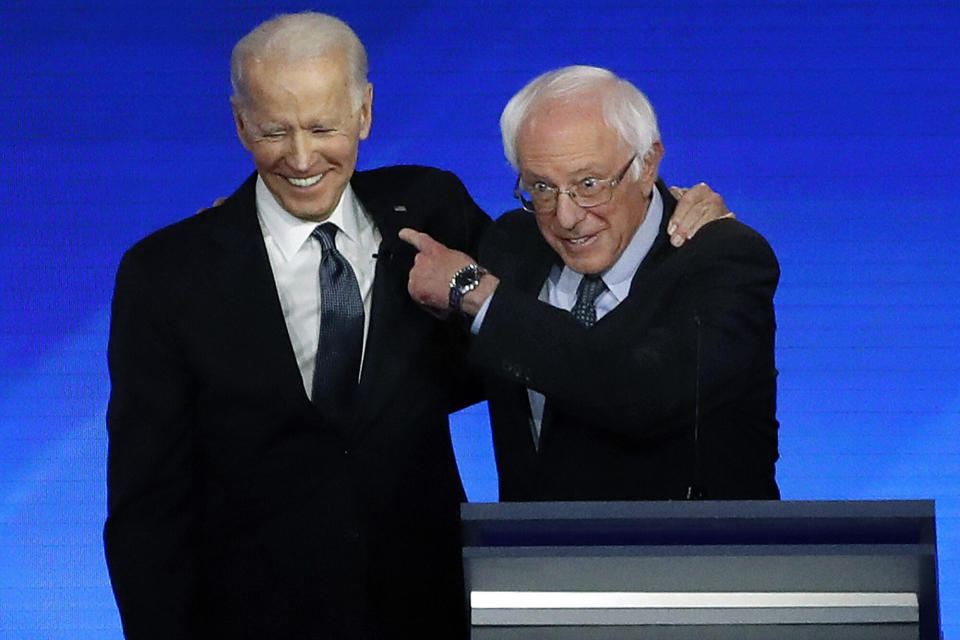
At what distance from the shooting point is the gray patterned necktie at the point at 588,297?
2404 millimetres

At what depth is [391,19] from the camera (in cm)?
371

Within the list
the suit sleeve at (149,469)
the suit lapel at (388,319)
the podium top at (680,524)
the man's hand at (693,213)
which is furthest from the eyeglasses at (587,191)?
the podium top at (680,524)

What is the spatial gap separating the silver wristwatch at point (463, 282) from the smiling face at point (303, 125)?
9.6 inches

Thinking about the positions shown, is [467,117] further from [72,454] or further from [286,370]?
[286,370]

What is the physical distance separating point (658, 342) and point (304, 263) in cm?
52

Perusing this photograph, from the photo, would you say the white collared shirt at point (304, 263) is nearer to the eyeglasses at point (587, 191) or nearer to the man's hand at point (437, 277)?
the man's hand at point (437, 277)

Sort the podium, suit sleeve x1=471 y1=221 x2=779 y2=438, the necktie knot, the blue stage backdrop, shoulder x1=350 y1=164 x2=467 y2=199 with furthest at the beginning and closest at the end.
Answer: the blue stage backdrop < shoulder x1=350 y1=164 x2=467 y2=199 < the necktie knot < suit sleeve x1=471 y1=221 x2=779 y2=438 < the podium

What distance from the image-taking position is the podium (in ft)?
5.36

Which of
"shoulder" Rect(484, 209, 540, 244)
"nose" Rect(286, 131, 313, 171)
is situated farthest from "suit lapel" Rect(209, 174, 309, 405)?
"shoulder" Rect(484, 209, 540, 244)

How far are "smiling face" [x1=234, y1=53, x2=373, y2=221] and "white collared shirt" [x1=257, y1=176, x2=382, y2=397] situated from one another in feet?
0.13

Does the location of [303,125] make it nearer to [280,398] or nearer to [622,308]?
[280,398]

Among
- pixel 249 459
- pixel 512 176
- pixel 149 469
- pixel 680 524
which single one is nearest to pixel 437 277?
pixel 249 459

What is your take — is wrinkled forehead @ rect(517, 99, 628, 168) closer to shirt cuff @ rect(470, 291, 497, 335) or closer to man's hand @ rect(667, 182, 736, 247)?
man's hand @ rect(667, 182, 736, 247)

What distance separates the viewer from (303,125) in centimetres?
237
